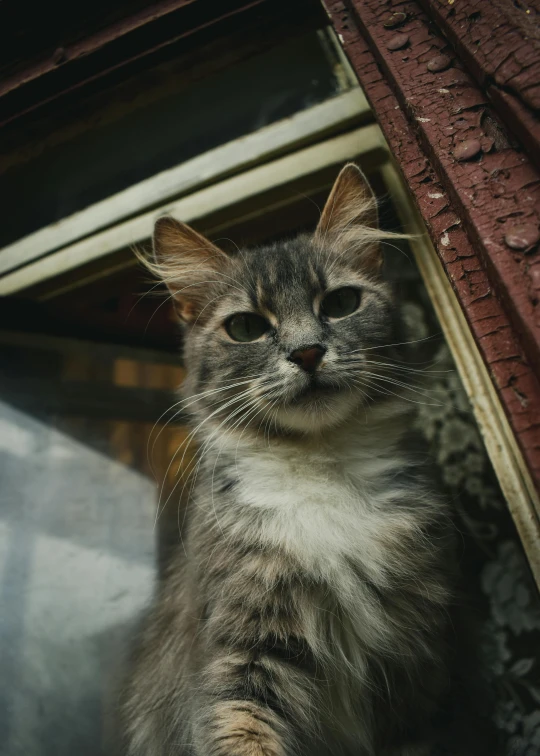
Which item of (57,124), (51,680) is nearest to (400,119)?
(57,124)

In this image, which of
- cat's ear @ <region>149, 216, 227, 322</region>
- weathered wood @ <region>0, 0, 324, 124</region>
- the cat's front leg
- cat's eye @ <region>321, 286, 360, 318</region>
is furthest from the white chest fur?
weathered wood @ <region>0, 0, 324, 124</region>

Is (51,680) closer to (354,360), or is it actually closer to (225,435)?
(225,435)

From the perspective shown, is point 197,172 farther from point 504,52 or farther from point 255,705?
point 255,705

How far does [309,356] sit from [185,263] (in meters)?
0.57

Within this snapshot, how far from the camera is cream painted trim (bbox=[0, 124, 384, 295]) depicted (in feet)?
4.99

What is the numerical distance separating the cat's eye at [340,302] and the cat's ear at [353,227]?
155mm

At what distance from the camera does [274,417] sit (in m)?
1.24

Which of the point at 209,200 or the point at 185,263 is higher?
the point at 209,200

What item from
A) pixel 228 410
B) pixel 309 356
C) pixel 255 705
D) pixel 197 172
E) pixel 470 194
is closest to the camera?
pixel 470 194

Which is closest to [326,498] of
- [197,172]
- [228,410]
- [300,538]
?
[300,538]

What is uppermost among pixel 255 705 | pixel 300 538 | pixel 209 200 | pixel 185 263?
pixel 209 200

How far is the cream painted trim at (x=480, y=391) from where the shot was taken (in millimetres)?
1159

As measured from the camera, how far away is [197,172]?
160 centimetres

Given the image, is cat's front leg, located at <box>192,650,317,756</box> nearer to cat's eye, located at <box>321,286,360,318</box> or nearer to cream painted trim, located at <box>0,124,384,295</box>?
cat's eye, located at <box>321,286,360,318</box>
